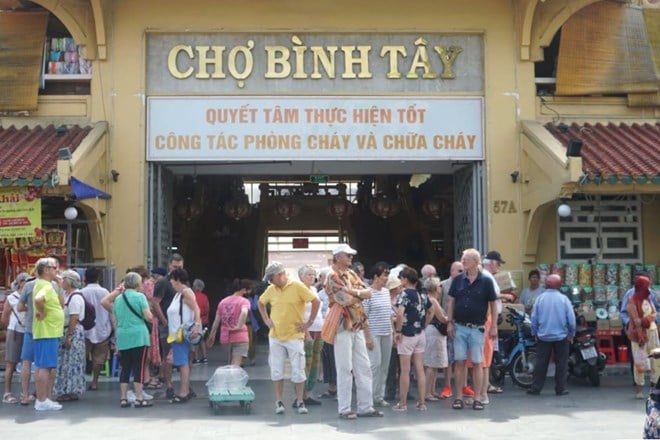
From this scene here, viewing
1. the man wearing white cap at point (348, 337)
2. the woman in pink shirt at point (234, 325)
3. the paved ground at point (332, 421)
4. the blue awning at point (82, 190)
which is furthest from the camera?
the blue awning at point (82, 190)

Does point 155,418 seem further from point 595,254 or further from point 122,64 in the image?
point 595,254

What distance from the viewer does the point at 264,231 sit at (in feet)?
81.5

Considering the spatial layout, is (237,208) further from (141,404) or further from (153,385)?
(141,404)

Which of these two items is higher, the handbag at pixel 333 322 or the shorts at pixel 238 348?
the handbag at pixel 333 322

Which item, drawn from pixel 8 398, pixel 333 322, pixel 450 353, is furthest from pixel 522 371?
pixel 8 398

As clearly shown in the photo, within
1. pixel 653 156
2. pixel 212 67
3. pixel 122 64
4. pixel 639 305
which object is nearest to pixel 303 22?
pixel 212 67

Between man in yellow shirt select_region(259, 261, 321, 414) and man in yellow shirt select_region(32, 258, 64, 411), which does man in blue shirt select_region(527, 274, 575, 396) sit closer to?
man in yellow shirt select_region(259, 261, 321, 414)

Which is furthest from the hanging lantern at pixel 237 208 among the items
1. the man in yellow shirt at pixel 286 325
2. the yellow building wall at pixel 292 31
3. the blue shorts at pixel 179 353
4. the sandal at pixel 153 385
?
the man in yellow shirt at pixel 286 325

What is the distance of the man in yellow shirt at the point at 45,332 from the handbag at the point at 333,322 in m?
3.37

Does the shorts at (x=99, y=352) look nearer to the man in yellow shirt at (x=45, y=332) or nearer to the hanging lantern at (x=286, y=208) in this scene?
the man in yellow shirt at (x=45, y=332)

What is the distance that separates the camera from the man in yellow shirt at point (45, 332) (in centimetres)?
1088

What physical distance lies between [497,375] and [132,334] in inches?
202

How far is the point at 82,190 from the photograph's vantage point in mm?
13391

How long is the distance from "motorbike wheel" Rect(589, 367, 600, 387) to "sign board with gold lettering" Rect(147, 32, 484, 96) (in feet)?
17.7
